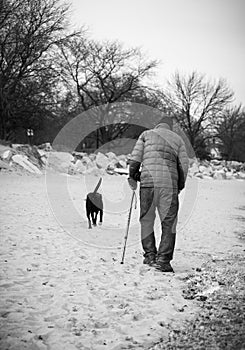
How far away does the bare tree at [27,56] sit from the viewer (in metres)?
21.5

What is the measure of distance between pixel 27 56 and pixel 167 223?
20811mm

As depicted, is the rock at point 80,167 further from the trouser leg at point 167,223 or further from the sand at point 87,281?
the trouser leg at point 167,223

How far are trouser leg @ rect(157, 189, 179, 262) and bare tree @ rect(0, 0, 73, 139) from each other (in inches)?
763

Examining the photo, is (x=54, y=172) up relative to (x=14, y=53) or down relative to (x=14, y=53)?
down

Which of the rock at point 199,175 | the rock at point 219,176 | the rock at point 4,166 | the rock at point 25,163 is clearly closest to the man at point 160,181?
the rock at point 4,166

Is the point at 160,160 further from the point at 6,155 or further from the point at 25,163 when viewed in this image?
the point at 6,155

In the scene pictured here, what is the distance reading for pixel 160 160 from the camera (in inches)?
195

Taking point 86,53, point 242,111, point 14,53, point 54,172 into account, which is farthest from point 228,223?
point 242,111

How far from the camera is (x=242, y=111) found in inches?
2110

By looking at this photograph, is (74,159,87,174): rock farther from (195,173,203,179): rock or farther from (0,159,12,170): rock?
(195,173,203,179): rock

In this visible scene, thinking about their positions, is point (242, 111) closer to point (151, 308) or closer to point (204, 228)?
point (204, 228)

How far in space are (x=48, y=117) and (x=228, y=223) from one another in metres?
19.5

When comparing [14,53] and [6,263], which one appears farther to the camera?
[14,53]

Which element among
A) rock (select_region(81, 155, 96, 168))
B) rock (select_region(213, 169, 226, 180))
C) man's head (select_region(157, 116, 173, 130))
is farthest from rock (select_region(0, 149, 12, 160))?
rock (select_region(213, 169, 226, 180))
